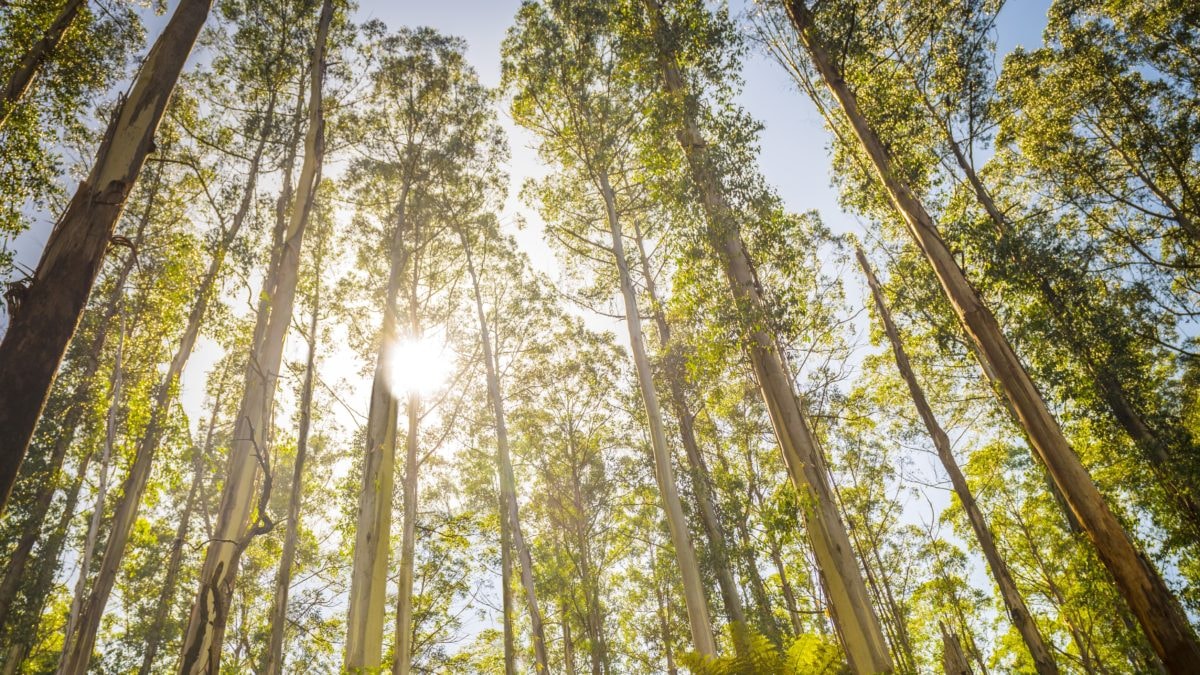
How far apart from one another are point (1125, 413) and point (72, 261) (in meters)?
15.7

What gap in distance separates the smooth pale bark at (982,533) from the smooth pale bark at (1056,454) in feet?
10.5

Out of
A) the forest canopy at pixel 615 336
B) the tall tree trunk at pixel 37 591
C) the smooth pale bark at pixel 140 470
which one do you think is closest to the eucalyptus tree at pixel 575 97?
the forest canopy at pixel 615 336

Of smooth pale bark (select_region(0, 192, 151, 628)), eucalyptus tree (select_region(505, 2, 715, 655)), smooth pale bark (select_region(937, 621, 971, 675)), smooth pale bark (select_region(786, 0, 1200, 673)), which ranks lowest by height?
smooth pale bark (select_region(937, 621, 971, 675))

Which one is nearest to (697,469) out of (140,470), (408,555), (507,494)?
(507,494)

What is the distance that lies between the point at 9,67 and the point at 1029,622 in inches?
696

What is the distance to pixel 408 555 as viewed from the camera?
10594 mm

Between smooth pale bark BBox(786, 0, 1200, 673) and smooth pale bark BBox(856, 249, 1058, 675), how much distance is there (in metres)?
3.21

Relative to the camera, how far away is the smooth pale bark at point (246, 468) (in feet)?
11.6

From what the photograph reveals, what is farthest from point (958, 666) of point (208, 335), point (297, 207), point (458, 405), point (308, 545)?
point (308, 545)

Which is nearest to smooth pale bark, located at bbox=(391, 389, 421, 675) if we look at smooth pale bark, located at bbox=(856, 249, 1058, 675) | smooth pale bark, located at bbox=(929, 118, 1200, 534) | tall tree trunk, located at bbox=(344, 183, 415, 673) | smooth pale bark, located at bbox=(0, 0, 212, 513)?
tall tree trunk, located at bbox=(344, 183, 415, 673)

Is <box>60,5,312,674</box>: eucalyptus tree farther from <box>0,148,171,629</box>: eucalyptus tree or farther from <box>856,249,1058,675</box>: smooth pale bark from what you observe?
<box>856,249,1058,675</box>: smooth pale bark

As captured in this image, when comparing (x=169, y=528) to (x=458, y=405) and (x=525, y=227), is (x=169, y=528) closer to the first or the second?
(x=458, y=405)

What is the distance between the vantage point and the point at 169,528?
1627 cm

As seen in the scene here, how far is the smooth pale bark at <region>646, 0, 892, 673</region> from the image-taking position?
4.22 metres
